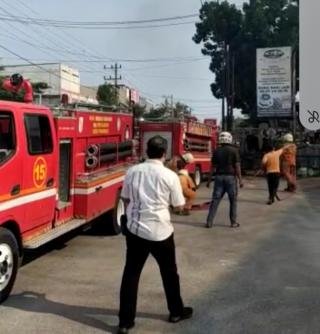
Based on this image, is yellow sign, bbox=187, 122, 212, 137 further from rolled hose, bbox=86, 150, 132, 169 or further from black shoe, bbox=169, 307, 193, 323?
black shoe, bbox=169, 307, 193, 323

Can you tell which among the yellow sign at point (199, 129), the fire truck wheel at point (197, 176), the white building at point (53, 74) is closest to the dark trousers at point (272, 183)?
the yellow sign at point (199, 129)

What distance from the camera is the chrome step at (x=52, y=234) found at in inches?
307

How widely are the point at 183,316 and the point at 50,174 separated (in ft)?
9.84

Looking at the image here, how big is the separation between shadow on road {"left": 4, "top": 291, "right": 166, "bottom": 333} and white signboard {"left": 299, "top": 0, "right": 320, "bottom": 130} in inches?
144

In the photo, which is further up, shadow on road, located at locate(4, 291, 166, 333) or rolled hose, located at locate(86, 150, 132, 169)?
rolled hose, located at locate(86, 150, 132, 169)

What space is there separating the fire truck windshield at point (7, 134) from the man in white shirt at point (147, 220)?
6.17 feet

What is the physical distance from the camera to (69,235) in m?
11.0

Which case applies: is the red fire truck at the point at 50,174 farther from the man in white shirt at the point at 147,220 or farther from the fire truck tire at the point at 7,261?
the man in white shirt at the point at 147,220

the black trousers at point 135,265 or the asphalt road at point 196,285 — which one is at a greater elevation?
the black trousers at point 135,265

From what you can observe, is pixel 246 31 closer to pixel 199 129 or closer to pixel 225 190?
pixel 199 129

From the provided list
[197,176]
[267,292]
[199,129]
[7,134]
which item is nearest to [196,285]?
[267,292]

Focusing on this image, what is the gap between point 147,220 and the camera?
588 centimetres

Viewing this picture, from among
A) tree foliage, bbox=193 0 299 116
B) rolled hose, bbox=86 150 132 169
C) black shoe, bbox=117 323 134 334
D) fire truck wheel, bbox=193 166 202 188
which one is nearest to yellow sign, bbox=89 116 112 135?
rolled hose, bbox=86 150 132 169

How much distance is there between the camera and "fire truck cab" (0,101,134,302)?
279 inches
